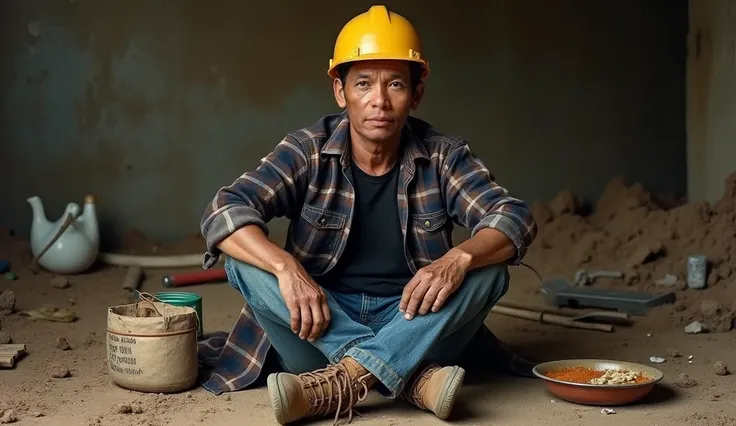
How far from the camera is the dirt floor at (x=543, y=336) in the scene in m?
3.02

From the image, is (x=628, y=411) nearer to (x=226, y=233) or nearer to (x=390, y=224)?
(x=390, y=224)

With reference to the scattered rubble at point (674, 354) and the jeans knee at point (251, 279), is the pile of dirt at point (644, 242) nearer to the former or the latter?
the scattered rubble at point (674, 354)

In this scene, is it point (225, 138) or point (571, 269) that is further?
point (225, 138)

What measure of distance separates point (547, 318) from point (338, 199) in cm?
160

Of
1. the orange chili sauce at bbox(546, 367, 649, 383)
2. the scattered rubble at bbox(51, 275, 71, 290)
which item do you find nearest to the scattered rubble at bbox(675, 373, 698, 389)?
the orange chili sauce at bbox(546, 367, 649, 383)

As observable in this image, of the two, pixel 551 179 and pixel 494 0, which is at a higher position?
pixel 494 0

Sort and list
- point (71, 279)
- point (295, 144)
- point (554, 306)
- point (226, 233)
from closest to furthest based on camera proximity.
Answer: point (226, 233), point (295, 144), point (554, 306), point (71, 279)

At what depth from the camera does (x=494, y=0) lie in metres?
6.43

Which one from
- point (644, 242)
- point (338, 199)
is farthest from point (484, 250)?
point (644, 242)

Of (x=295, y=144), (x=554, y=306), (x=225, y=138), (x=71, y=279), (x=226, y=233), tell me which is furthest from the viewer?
(x=225, y=138)

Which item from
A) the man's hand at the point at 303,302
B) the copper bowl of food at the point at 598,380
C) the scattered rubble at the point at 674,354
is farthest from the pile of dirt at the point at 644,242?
the man's hand at the point at 303,302

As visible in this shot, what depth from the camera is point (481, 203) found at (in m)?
3.18

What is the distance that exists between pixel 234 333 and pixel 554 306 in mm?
2099

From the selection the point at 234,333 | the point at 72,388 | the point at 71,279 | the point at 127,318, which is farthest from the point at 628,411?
the point at 71,279
